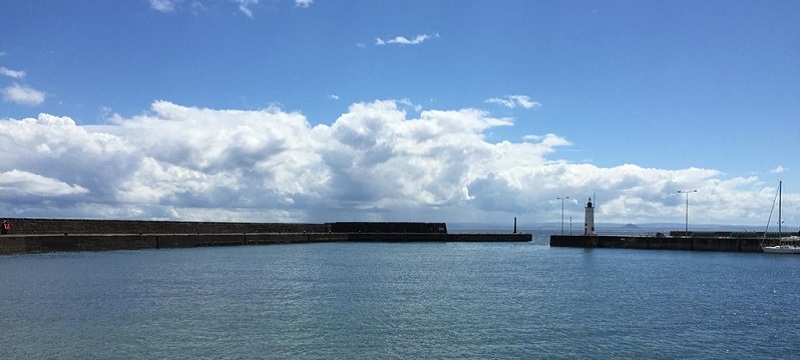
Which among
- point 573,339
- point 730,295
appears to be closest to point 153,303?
point 573,339

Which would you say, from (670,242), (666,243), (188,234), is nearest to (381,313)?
(188,234)

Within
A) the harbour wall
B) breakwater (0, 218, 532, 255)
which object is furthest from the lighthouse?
breakwater (0, 218, 532, 255)

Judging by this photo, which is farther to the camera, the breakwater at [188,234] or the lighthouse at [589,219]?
the lighthouse at [589,219]

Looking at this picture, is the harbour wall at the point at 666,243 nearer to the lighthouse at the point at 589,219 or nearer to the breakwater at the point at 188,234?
the lighthouse at the point at 589,219

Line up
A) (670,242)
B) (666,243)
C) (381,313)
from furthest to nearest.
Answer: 1. (666,243)
2. (670,242)
3. (381,313)

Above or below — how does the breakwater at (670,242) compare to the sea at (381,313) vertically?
above

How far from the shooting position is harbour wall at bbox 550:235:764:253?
270 feet

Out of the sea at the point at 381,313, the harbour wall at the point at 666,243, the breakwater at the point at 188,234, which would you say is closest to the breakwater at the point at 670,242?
the harbour wall at the point at 666,243

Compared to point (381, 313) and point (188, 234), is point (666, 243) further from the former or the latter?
point (381, 313)

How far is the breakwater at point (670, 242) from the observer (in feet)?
270

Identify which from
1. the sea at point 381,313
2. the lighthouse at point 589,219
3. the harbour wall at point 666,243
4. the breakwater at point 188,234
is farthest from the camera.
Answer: the lighthouse at point 589,219

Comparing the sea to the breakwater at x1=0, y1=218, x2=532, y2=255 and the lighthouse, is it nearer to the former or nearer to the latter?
the breakwater at x1=0, y1=218, x2=532, y2=255

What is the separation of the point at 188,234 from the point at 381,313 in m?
60.2

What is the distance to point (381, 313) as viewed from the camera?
29453mm
